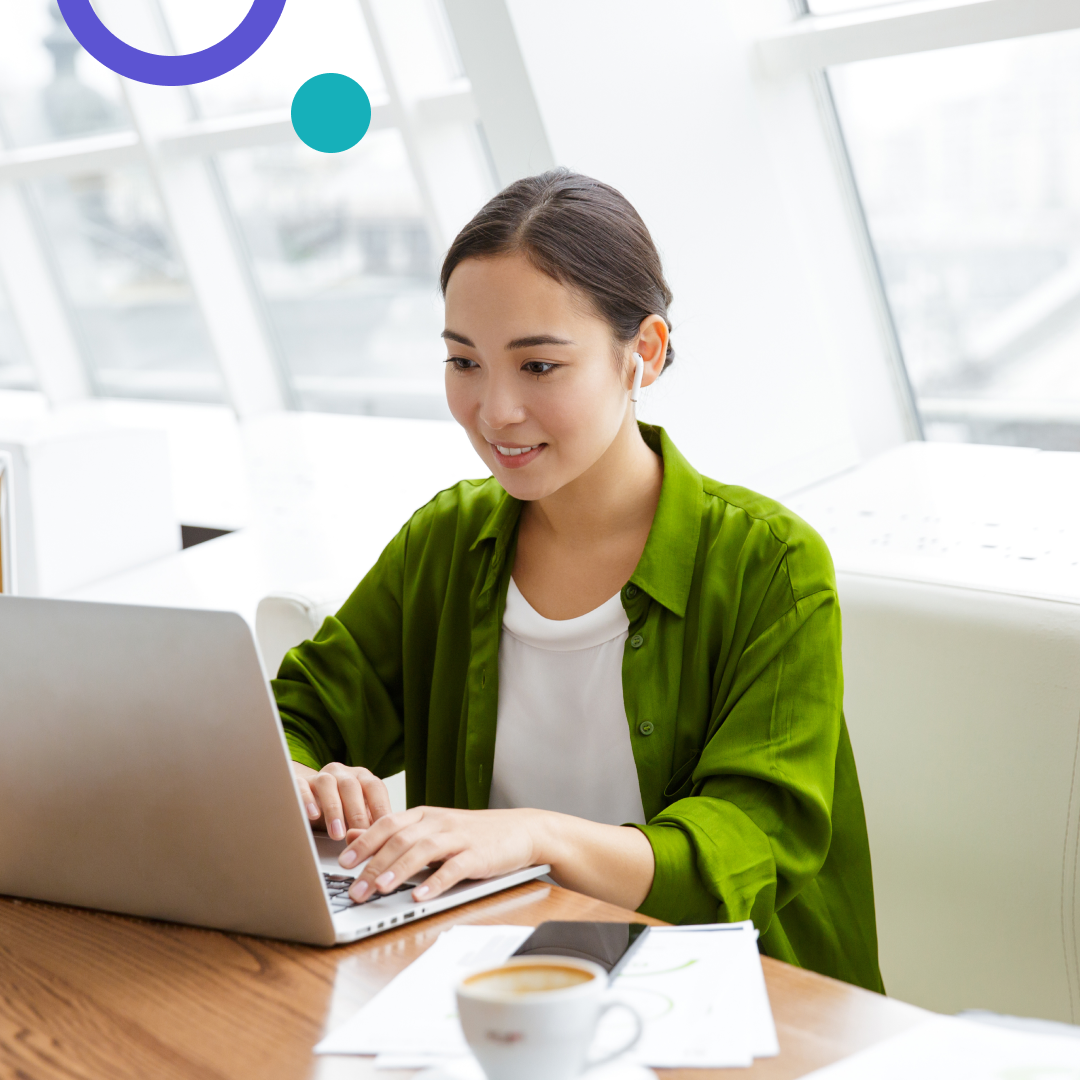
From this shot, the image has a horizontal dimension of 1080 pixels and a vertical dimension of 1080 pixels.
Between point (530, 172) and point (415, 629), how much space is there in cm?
95

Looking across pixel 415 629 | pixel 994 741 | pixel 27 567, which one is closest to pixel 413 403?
pixel 27 567

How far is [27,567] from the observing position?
117 inches

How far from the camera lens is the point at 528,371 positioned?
1.24 m

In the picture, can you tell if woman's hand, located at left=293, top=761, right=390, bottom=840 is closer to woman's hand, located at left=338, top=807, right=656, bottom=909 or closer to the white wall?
woman's hand, located at left=338, top=807, right=656, bottom=909

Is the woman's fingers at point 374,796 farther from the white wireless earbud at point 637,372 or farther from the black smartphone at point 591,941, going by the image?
the white wireless earbud at point 637,372

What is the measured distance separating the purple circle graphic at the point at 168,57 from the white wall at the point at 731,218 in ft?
1.36

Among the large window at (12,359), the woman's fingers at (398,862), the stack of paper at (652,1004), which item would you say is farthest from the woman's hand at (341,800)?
the large window at (12,359)

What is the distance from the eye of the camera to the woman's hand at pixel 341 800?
3.57 feet

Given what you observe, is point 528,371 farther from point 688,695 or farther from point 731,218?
point 731,218

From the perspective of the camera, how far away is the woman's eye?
1229 mm

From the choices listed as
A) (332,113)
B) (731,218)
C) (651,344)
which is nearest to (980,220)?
(731,218)

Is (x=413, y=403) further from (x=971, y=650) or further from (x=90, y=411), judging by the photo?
(x=971, y=650)

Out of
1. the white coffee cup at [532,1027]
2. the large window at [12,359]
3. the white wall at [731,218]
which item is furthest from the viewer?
the large window at [12,359]

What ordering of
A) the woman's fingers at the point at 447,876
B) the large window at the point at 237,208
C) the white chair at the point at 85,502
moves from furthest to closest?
the large window at the point at 237,208, the white chair at the point at 85,502, the woman's fingers at the point at 447,876
